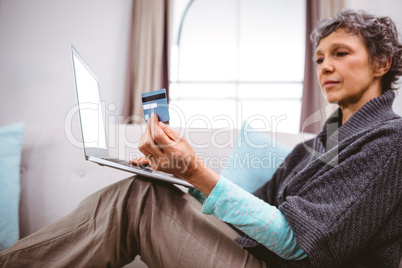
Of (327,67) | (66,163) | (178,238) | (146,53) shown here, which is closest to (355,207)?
(178,238)

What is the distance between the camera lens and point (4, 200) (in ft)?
3.77

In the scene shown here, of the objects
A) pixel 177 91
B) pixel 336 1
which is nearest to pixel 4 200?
pixel 177 91

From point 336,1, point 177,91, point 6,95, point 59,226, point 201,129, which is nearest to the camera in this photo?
point 59,226

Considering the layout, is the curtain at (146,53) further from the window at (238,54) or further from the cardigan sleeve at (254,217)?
the cardigan sleeve at (254,217)

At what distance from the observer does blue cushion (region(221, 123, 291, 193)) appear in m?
1.25

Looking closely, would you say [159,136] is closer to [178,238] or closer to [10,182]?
[178,238]

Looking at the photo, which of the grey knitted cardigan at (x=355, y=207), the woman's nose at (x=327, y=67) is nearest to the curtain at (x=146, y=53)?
the woman's nose at (x=327, y=67)

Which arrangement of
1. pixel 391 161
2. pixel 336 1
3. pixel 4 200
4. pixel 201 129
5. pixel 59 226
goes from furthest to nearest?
pixel 336 1
pixel 201 129
pixel 4 200
pixel 59 226
pixel 391 161

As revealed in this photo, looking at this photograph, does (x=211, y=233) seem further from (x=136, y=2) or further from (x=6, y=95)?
(x=136, y=2)

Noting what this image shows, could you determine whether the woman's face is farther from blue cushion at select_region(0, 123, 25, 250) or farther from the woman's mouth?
blue cushion at select_region(0, 123, 25, 250)

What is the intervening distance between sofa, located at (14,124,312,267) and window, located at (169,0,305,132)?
1760 mm

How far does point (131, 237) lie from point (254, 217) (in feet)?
1.21

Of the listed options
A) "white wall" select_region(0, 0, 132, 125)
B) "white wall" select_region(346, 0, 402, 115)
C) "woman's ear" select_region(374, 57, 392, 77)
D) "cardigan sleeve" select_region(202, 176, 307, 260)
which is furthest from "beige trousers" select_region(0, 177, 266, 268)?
"white wall" select_region(0, 0, 132, 125)

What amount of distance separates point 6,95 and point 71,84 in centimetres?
51
